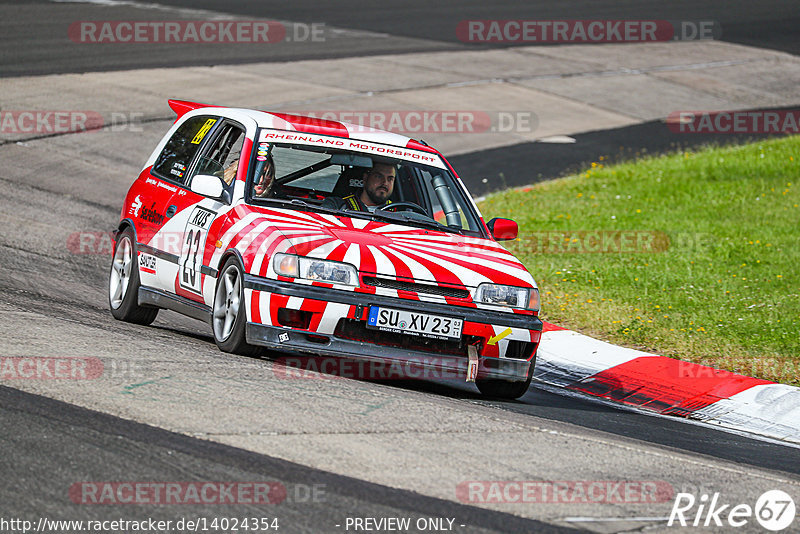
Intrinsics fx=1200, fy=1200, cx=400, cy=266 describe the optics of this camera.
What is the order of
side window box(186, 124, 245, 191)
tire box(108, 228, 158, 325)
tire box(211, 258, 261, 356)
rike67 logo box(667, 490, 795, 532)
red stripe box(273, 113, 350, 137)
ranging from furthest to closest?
tire box(108, 228, 158, 325)
red stripe box(273, 113, 350, 137)
side window box(186, 124, 245, 191)
tire box(211, 258, 261, 356)
rike67 logo box(667, 490, 795, 532)

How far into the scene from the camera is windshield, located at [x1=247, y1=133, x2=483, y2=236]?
8227mm

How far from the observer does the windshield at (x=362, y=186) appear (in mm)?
8227

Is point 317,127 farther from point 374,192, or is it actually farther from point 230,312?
point 230,312

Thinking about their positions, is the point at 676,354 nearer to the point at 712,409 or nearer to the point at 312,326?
the point at 712,409

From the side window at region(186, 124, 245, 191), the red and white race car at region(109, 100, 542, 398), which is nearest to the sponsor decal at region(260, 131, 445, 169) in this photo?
the red and white race car at region(109, 100, 542, 398)

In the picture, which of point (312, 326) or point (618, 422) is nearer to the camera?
point (312, 326)

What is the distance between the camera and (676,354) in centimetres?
970

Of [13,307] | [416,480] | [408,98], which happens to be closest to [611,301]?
[13,307]

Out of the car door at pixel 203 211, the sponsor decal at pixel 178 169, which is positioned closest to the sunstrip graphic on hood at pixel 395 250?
the car door at pixel 203 211

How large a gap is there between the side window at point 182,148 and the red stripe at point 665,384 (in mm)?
3394

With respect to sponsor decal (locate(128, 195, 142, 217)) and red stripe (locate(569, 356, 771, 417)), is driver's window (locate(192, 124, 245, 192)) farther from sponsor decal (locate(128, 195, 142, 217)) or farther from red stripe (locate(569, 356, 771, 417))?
red stripe (locate(569, 356, 771, 417))

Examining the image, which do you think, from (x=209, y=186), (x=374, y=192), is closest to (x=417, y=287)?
(x=374, y=192)

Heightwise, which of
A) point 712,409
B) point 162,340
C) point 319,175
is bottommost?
point 712,409

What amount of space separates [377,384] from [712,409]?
103 inches
